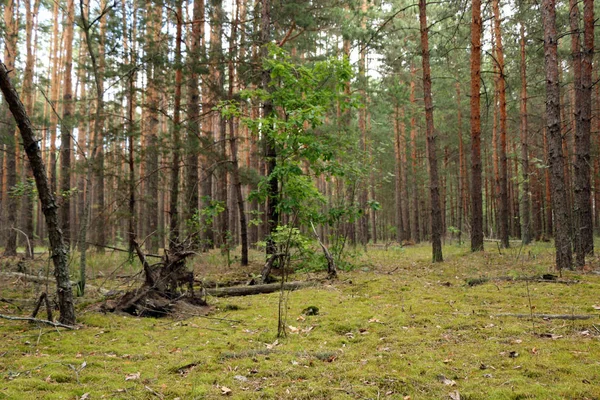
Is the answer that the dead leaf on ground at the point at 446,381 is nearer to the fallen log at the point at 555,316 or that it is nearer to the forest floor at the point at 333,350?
the forest floor at the point at 333,350

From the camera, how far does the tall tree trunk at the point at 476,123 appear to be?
41.4ft

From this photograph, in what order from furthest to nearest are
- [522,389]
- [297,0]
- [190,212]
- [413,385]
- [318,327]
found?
1. [297,0]
2. [190,212]
3. [318,327]
4. [413,385]
5. [522,389]

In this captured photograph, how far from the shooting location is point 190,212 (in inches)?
423

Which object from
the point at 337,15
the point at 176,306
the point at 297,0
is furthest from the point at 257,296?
the point at 337,15

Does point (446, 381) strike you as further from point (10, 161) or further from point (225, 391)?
point (10, 161)

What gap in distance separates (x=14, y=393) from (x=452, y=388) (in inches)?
132

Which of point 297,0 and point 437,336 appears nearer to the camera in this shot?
point 437,336

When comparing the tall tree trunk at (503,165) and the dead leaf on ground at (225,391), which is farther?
the tall tree trunk at (503,165)

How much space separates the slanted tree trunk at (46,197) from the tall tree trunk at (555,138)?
8.47m

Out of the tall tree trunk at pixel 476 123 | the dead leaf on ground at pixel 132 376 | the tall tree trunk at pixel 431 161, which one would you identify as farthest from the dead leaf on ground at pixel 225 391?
the tall tree trunk at pixel 476 123

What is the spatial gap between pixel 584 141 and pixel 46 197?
1135 cm

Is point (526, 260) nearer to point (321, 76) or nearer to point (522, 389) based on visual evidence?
point (321, 76)

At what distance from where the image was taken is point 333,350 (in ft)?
13.6

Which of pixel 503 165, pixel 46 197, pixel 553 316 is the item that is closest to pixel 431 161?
pixel 503 165
